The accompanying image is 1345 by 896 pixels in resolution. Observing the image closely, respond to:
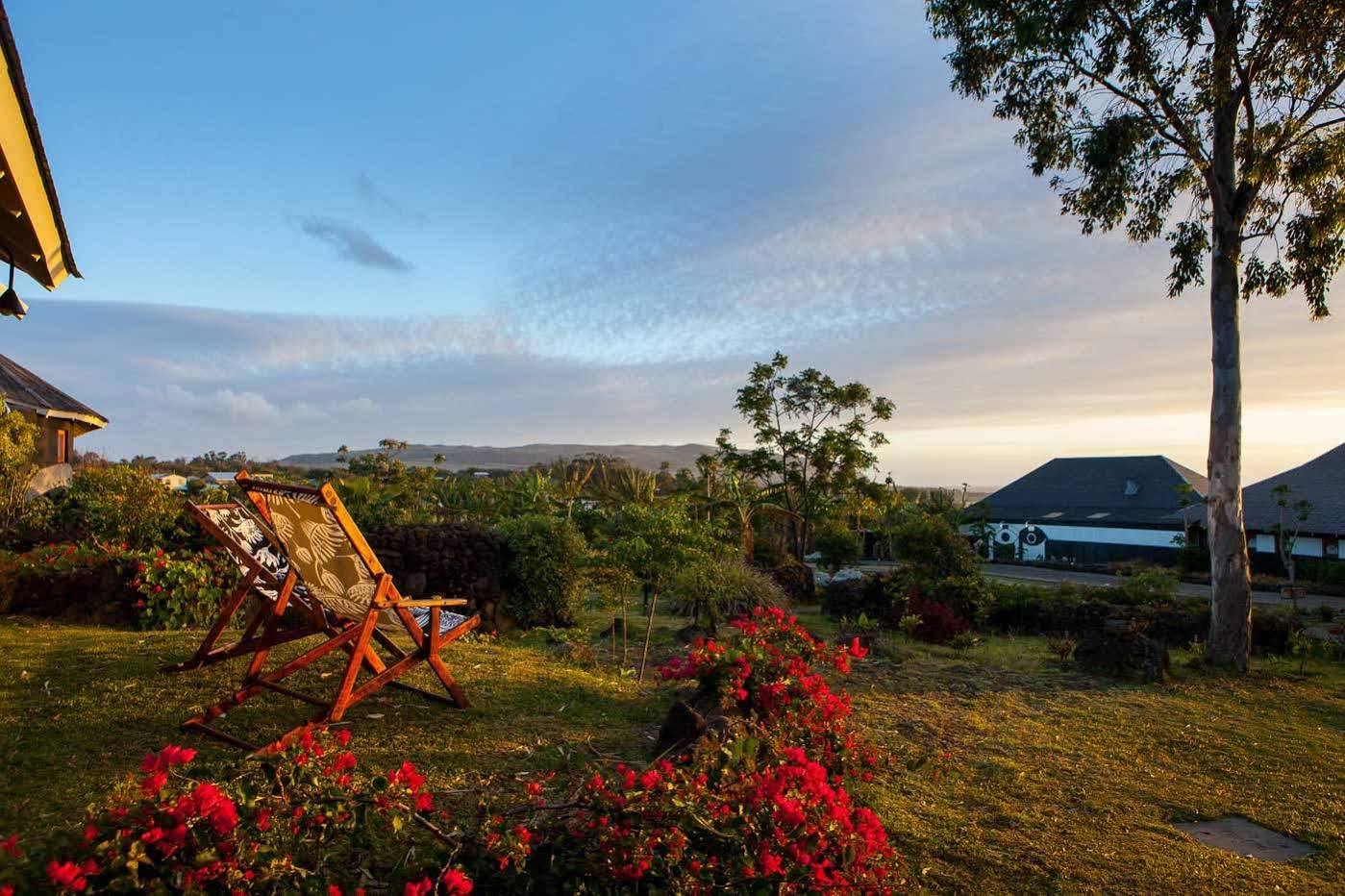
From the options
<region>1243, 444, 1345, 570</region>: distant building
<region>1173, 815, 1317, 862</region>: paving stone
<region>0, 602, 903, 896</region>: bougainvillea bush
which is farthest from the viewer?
<region>1243, 444, 1345, 570</region>: distant building

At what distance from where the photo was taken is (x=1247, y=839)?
13.0 feet

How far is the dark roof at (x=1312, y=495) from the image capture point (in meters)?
27.2

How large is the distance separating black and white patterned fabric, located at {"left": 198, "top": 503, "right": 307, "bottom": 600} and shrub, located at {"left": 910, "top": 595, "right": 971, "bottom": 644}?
859 cm

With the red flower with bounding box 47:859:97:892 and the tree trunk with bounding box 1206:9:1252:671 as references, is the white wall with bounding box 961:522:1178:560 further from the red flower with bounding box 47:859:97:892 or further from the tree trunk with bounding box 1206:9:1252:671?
the red flower with bounding box 47:859:97:892

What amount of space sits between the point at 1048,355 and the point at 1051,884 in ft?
49.6

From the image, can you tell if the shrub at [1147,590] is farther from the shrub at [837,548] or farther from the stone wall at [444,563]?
the stone wall at [444,563]

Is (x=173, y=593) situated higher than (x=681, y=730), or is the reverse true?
(x=173, y=593)

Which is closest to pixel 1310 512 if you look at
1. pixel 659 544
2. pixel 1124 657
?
pixel 1124 657

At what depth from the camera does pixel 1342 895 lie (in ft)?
10.9

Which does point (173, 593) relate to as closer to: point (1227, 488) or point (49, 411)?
point (1227, 488)

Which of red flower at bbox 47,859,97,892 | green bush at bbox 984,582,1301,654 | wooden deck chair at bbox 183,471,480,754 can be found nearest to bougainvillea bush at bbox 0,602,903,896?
red flower at bbox 47,859,97,892

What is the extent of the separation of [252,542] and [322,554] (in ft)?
3.13

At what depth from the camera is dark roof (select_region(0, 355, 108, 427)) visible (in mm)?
20812

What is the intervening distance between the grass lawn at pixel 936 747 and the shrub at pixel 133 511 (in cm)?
192
